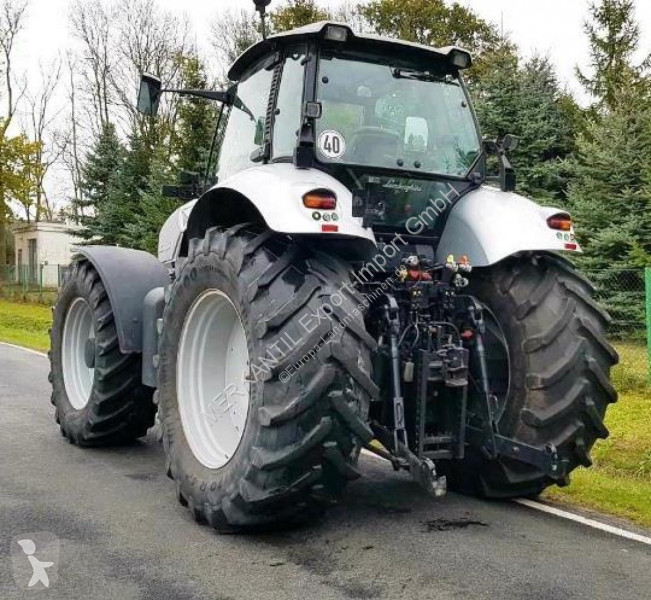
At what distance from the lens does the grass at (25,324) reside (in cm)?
1725

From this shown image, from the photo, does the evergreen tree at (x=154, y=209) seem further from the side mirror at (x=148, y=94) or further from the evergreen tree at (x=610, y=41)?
the side mirror at (x=148, y=94)

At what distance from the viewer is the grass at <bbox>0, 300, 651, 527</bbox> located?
531cm

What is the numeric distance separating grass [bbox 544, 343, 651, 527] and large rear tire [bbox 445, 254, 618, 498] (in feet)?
1.85

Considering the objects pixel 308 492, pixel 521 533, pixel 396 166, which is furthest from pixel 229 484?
pixel 396 166

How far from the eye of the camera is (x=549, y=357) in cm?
474

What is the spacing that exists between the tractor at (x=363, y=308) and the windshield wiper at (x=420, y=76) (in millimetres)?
16

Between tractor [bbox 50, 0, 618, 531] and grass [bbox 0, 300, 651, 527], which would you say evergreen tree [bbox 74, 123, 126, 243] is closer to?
grass [bbox 0, 300, 651, 527]

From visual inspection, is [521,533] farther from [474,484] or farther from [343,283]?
[343,283]

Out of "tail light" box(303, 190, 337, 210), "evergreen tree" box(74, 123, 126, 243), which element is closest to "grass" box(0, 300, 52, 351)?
"evergreen tree" box(74, 123, 126, 243)

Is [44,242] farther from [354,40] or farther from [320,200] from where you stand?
[320,200]

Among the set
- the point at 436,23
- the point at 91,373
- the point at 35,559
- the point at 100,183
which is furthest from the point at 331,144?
the point at 436,23

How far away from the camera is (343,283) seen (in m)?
4.19

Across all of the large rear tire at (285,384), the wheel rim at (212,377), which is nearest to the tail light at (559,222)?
the large rear tire at (285,384)

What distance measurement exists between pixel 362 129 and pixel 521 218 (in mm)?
1129
